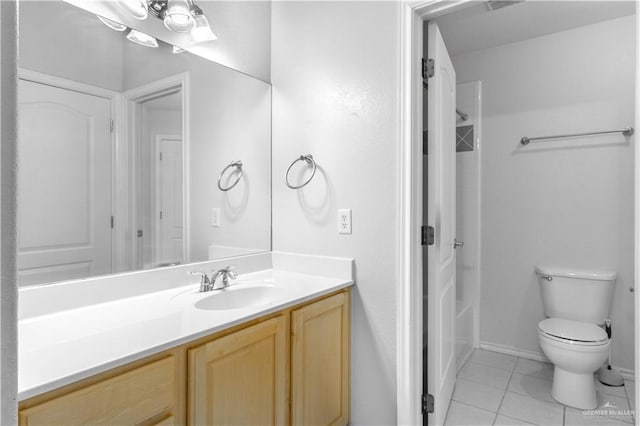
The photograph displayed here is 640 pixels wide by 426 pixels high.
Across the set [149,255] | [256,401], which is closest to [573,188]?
[256,401]

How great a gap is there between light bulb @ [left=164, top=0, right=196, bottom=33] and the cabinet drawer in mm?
1336

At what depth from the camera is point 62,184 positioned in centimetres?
129

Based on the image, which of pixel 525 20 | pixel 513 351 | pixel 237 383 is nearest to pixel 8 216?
pixel 237 383

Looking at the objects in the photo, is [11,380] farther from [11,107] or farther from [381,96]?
[381,96]

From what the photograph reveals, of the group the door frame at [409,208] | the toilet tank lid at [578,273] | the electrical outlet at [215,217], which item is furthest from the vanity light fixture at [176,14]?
the toilet tank lid at [578,273]

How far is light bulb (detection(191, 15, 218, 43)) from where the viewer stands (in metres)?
1.66

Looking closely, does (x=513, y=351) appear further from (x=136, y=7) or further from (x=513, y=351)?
(x=136, y=7)

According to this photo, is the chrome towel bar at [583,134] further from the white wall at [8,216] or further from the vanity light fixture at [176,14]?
the white wall at [8,216]

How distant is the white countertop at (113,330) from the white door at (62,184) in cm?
17

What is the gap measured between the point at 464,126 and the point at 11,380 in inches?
123

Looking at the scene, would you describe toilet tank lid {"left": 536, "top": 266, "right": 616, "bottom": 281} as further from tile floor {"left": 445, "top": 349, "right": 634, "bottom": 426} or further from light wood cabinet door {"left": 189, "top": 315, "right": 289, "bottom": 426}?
light wood cabinet door {"left": 189, "top": 315, "right": 289, "bottom": 426}

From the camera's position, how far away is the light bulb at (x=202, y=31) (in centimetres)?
166

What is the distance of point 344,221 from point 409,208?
13.2 inches

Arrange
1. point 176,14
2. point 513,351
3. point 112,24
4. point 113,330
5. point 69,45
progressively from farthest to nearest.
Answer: point 513,351
point 176,14
point 112,24
point 69,45
point 113,330
